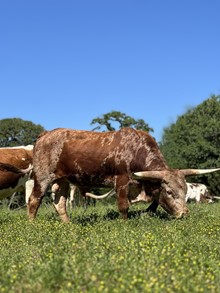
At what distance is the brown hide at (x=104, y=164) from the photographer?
11.4m

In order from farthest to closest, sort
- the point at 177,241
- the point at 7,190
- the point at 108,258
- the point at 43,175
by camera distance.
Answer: the point at 7,190, the point at 43,175, the point at 177,241, the point at 108,258

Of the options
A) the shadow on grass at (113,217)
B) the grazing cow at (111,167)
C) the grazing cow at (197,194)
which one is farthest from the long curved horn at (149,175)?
the grazing cow at (197,194)

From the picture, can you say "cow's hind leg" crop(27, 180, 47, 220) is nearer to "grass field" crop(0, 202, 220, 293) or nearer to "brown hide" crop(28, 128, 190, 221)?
"brown hide" crop(28, 128, 190, 221)

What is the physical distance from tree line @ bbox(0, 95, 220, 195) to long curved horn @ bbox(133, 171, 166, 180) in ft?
99.5

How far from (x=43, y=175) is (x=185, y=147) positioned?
35.6 meters

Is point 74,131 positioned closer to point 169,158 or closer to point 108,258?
point 108,258

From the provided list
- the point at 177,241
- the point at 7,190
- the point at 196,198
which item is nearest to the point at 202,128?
the point at 196,198

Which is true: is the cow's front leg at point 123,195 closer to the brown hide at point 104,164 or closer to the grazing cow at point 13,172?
the brown hide at point 104,164

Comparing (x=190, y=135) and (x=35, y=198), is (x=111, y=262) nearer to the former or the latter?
(x=35, y=198)

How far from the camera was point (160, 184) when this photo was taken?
1152 cm

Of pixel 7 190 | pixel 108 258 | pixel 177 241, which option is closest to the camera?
pixel 108 258

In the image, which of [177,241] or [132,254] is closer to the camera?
[132,254]

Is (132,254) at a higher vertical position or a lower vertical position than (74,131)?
lower

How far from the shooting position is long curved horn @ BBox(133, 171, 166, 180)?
36.8 ft
